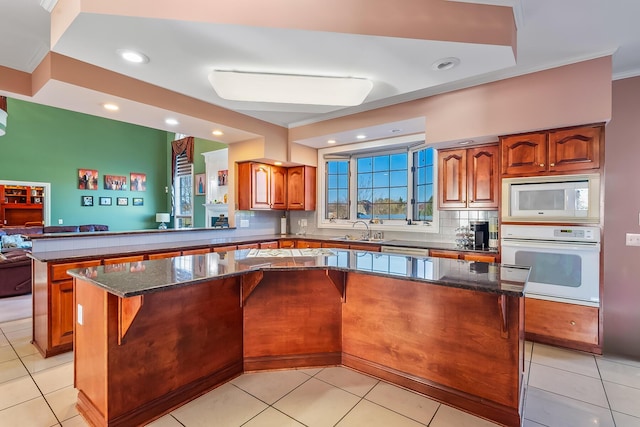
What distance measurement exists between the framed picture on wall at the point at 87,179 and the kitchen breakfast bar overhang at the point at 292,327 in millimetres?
8176

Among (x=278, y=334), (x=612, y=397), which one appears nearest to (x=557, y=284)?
(x=612, y=397)

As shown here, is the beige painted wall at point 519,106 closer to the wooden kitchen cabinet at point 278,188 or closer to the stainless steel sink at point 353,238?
the stainless steel sink at point 353,238

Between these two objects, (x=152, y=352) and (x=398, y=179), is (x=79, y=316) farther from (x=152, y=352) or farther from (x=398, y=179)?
(x=398, y=179)

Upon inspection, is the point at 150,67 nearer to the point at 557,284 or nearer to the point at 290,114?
the point at 290,114

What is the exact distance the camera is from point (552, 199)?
303 cm

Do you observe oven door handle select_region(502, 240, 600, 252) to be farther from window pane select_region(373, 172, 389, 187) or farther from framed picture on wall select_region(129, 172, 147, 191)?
framed picture on wall select_region(129, 172, 147, 191)

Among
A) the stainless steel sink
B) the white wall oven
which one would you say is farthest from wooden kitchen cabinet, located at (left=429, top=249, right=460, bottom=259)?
the stainless steel sink

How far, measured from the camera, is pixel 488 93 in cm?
327

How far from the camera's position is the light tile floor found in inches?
75.5

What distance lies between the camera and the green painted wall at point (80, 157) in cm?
761

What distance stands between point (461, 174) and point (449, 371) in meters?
2.44

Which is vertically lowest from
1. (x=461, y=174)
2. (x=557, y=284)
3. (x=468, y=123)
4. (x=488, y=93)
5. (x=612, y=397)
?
(x=612, y=397)

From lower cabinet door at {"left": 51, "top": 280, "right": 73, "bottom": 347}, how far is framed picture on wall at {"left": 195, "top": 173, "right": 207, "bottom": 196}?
563 cm

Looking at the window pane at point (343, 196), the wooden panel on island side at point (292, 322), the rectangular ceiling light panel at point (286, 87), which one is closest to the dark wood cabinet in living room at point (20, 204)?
the window pane at point (343, 196)
